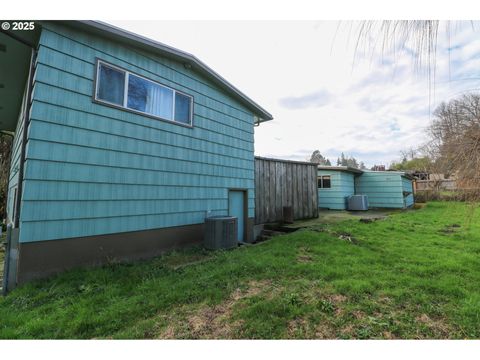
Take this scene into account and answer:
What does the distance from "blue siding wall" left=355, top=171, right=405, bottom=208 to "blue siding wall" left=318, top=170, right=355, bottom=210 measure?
1.86 m

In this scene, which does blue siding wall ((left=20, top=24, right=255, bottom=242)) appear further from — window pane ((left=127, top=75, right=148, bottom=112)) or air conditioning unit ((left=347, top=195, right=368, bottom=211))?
air conditioning unit ((left=347, top=195, right=368, bottom=211))

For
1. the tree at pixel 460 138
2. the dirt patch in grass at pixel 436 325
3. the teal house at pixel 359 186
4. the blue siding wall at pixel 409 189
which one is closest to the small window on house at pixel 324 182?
the teal house at pixel 359 186

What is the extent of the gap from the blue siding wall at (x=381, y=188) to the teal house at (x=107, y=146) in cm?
1148

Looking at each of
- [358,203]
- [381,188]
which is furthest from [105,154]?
[381,188]

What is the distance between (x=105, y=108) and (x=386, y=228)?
8.61m

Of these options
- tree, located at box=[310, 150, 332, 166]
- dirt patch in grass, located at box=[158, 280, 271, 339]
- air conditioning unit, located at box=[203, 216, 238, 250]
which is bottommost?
dirt patch in grass, located at box=[158, 280, 271, 339]

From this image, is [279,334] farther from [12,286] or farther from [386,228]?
[386,228]

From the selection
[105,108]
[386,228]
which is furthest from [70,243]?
[386,228]

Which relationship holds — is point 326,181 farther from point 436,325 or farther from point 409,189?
point 436,325

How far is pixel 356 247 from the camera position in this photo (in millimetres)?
4988

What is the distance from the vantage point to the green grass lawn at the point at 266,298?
2.20 m

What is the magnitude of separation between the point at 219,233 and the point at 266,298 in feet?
8.64

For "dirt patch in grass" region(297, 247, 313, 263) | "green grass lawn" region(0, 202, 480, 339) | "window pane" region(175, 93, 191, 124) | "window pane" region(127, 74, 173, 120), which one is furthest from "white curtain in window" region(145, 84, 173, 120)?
"dirt patch in grass" region(297, 247, 313, 263)

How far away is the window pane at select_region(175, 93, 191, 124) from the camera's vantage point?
5.37 metres
